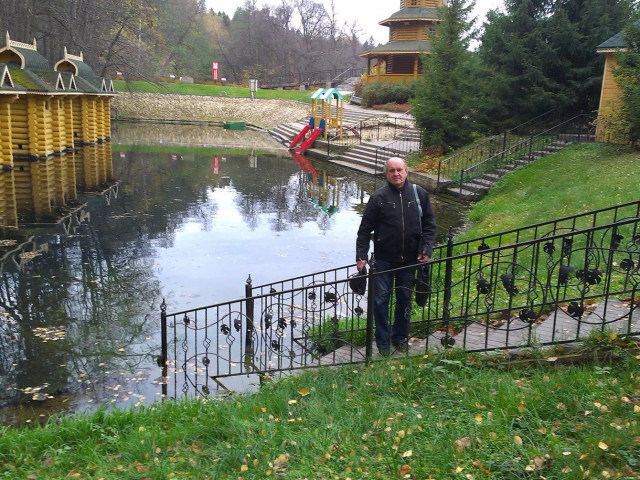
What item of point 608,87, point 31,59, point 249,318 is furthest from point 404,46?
point 249,318

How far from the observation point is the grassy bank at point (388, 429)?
3.82 meters

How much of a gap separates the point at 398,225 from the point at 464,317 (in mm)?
1157

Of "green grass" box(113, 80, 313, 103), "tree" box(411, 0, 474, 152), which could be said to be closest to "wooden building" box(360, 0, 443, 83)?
"green grass" box(113, 80, 313, 103)

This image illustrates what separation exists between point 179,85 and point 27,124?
132 ft

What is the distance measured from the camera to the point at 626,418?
3.93 meters

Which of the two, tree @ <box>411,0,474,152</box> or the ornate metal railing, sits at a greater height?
tree @ <box>411,0,474,152</box>

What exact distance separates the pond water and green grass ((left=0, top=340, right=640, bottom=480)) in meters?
1.57

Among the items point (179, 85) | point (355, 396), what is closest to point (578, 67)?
point (355, 396)

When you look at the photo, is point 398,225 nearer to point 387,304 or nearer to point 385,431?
point 387,304

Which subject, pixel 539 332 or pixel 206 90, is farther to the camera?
pixel 206 90

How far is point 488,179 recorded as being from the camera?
19766 mm

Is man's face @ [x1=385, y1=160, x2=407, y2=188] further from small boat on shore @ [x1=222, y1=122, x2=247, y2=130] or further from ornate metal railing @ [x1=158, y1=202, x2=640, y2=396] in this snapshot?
small boat on shore @ [x1=222, y1=122, x2=247, y2=130]

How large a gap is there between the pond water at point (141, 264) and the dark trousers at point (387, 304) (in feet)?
9.39

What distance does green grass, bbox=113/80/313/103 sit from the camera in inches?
2319
